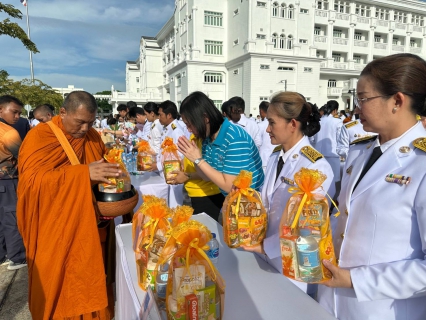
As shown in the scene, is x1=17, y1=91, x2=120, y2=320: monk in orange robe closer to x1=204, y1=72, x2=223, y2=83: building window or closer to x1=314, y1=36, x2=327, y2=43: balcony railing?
x1=204, y1=72, x2=223, y2=83: building window

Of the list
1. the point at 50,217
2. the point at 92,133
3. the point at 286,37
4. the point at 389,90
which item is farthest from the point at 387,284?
the point at 286,37

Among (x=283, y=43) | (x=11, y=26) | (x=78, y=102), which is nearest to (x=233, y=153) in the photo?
(x=78, y=102)

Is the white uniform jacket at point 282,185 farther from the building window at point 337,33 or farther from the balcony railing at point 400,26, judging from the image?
the balcony railing at point 400,26

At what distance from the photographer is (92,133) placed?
8.71 feet

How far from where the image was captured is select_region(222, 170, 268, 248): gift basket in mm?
1499

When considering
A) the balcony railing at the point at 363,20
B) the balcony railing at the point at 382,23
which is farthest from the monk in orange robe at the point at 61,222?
the balcony railing at the point at 382,23

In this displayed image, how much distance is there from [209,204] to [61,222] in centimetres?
138

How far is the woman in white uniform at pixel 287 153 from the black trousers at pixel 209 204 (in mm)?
989

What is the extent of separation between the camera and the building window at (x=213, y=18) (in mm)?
34375

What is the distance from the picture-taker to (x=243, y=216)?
150 centimetres

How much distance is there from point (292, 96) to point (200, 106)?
0.84m

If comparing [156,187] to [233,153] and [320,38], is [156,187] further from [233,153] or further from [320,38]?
[320,38]

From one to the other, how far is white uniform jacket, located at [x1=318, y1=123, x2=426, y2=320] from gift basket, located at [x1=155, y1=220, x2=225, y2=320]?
62 centimetres

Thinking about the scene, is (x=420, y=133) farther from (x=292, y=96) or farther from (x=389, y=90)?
(x=292, y=96)
